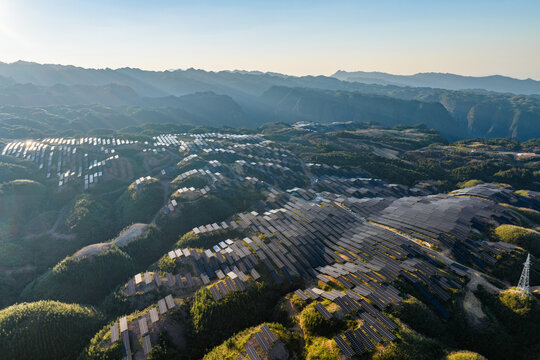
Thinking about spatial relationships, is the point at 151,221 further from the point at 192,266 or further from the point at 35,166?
the point at 35,166

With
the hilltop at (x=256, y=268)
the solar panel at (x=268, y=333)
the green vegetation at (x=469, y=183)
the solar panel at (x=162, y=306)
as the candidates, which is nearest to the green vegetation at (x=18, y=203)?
the hilltop at (x=256, y=268)

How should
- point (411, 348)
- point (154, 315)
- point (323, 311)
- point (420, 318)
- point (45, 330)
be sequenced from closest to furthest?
point (411, 348)
point (323, 311)
point (420, 318)
point (154, 315)
point (45, 330)

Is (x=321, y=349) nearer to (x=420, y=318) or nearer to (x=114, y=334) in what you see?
(x=420, y=318)

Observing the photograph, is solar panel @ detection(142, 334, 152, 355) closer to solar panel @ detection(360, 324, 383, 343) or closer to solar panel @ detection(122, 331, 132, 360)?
solar panel @ detection(122, 331, 132, 360)

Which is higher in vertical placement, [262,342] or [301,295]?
[301,295]

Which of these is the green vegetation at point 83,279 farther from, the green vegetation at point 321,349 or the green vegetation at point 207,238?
the green vegetation at point 321,349

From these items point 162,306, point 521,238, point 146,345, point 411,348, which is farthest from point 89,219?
point 521,238
